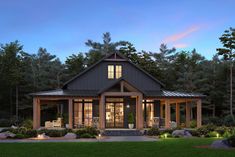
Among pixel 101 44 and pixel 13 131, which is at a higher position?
pixel 101 44

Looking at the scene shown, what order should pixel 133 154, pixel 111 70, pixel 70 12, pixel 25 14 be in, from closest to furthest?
pixel 133 154
pixel 70 12
pixel 25 14
pixel 111 70

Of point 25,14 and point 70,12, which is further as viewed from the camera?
point 25,14

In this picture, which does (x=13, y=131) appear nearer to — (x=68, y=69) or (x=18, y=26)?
(x=18, y=26)

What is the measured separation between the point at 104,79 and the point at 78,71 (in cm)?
1885

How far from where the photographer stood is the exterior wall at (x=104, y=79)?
107 ft

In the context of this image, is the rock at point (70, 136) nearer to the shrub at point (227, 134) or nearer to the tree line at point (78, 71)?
the shrub at point (227, 134)

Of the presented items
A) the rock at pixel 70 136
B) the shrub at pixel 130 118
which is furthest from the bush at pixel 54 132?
the shrub at pixel 130 118

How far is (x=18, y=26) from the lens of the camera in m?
32.2

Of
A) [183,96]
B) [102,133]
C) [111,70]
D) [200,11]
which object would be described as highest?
[200,11]

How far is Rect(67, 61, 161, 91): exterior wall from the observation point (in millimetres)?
A: 32500

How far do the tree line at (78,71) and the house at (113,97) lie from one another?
47.9ft

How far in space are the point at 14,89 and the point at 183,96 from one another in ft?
83.3

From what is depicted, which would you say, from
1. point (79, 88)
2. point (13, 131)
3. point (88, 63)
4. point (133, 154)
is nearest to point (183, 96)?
point (79, 88)

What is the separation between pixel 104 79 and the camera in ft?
107
